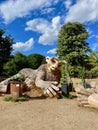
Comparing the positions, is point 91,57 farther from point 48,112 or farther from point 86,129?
point 86,129

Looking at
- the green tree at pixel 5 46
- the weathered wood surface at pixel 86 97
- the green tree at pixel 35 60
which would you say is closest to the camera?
the weathered wood surface at pixel 86 97

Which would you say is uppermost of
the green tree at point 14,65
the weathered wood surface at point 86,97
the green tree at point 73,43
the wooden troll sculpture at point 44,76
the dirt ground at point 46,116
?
the green tree at point 73,43

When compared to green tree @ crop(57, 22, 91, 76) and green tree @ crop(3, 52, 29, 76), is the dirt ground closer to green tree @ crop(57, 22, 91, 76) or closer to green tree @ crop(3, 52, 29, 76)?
green tree @ crop(3, 52, 29, 76)

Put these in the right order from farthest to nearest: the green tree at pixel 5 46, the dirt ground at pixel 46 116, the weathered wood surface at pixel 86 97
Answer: the green tree at pixel 5 46 → the weathered wood surface at pixel 86 97 → the dirt ground at pixel 46 116

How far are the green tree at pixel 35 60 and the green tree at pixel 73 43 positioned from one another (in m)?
5.46

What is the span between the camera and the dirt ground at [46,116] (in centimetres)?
496

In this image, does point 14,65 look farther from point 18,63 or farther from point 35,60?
point 35,60

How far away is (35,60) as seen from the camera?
57.4ft

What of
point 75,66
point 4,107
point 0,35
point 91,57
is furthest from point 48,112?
point 75,66

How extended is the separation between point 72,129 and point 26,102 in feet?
10.3

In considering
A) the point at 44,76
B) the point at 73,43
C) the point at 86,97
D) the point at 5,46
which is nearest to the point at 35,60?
the point at 5,46

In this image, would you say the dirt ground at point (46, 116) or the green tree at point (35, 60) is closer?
the dirt ground at point (46, 116)

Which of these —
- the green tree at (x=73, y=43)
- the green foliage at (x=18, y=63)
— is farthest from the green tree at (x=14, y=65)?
the green tree at (x=73, y=43)

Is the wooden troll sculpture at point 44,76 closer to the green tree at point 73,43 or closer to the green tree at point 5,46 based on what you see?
the green tree at point 5,46
